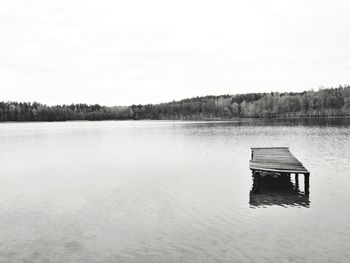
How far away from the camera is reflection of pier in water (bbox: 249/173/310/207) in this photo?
17222 mm

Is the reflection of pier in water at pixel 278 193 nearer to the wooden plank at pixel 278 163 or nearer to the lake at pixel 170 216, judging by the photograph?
the lake at pixel 170 216

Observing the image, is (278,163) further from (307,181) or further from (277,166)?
(307,181)

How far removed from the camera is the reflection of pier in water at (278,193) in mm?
17222

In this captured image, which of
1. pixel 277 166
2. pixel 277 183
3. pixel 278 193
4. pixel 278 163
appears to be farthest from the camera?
pixel 278 163

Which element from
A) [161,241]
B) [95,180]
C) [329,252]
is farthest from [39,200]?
[329,252]

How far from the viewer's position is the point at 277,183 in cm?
2216

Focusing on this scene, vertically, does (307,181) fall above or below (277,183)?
above

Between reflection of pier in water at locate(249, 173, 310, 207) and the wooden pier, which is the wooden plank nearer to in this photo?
the wooden pier

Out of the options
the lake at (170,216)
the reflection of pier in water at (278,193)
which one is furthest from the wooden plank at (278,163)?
the lake at (170,216)

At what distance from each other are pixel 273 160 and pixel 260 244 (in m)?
13.3

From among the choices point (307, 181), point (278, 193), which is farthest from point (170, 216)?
point (307, 181)

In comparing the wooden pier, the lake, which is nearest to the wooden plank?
the wooden pier

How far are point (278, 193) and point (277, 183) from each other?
9.51 feet

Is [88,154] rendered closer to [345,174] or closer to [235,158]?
[235,158]
